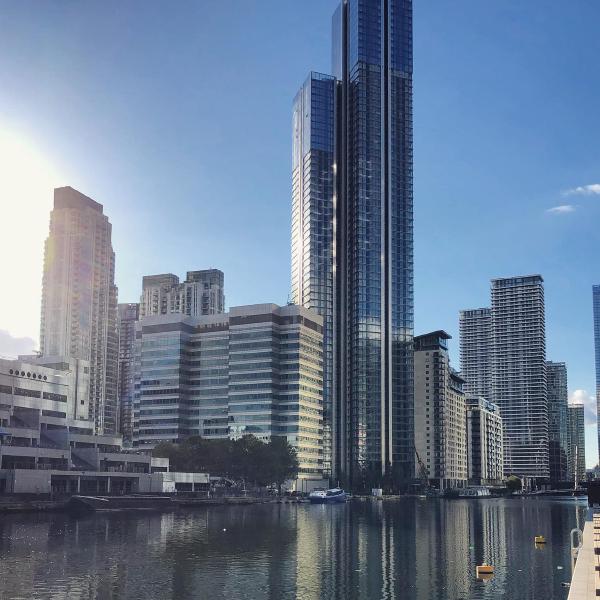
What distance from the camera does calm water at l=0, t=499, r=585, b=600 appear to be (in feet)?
250

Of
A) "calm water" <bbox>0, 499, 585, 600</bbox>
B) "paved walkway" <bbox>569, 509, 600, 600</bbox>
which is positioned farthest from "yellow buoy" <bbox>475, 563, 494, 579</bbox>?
"paved walkway" <bbox>569, 509, 600, 600</bbox>

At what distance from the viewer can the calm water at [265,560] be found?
76.1m

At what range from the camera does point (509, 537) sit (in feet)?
460

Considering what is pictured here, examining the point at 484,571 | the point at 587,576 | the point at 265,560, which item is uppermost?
the point at 587,576

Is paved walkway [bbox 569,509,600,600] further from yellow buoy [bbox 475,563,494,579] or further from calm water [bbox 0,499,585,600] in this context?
yellow buoy [bbox 475,563,494,579]

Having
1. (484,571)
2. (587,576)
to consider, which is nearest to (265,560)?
(484,571)

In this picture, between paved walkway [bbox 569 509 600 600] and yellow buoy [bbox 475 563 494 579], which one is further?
A: yellow buoy [bbox 475 563 494 579]

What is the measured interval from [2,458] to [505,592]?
14471 centimetres

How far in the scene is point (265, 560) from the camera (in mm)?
98000

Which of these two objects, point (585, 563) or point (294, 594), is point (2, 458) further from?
point (585, 563)

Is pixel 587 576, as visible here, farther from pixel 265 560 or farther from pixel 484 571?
pixel 265 560

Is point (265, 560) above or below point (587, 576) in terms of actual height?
below

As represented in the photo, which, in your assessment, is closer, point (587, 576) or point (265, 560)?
point (587, 576)

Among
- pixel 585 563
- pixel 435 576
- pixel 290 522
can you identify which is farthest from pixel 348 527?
pixel 585 563
